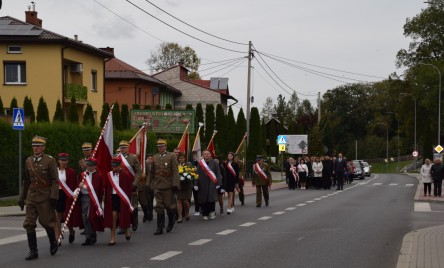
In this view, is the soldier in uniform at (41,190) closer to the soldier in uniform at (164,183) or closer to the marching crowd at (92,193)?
the marching crowd at (92,193)

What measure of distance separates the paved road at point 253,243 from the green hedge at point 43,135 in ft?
20.1

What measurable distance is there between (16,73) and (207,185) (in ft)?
101

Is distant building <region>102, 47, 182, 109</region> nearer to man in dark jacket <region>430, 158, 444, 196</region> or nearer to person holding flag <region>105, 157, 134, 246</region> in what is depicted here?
man in dark jacket <region>430, 158, 444, 196</region>

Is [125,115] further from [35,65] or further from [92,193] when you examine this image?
[92,193]

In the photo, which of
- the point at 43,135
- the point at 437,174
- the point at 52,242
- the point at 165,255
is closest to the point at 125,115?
the point at 43,135

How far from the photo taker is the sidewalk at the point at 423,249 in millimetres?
10281

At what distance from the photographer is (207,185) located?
59.7 ft

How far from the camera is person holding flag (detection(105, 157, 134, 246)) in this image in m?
12.8

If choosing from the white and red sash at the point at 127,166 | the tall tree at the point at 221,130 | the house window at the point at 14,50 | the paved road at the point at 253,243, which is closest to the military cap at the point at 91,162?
the white and red sash at the point at 127,166

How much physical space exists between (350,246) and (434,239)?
5.80ft

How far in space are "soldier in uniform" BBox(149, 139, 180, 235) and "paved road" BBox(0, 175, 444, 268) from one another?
1.34 feet

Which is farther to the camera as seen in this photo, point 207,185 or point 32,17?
point 32,17

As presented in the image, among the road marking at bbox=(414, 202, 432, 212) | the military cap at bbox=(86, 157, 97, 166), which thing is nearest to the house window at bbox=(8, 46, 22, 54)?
the road marking at bbox=(414, 202, 432, 212)

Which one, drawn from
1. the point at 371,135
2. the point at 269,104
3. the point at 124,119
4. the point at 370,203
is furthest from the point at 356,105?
the point at 370,203
